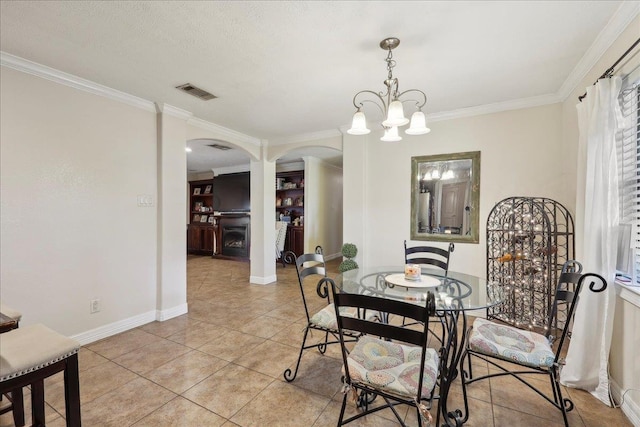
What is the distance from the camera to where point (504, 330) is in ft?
6.27

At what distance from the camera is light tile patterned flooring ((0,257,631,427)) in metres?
1.72

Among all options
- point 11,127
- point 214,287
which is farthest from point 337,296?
point 214,287

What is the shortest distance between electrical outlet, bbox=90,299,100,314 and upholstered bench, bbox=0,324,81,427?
127cm

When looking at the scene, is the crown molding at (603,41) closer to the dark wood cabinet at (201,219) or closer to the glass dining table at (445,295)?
the glass dining table at (445,295)

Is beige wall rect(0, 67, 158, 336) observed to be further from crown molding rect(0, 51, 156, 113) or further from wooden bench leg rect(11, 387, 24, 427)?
wooden bench leg rect(11, 387, 24, 427)

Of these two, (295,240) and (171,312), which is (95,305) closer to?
(171,312)

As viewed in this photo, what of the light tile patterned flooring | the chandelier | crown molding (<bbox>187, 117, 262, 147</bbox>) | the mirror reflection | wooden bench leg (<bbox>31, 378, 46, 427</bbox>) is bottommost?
the light tile patterned flooring

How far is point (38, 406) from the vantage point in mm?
1560

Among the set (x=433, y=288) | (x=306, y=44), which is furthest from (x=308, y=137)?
(x=433, y=288)

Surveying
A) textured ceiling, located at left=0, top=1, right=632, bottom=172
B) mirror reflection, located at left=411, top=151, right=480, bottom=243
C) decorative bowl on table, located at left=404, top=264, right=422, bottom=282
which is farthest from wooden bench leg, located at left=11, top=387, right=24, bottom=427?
mirror reflection, located at left=411, top=151, right=480, bottom=243

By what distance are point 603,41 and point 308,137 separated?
327cm

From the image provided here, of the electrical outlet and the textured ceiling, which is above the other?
the textured ceiling

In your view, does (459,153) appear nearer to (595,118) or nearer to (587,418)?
(595,118)

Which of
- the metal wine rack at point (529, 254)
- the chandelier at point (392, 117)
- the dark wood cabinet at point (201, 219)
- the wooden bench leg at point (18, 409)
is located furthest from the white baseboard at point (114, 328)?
the dark wood cabinet at point (201, 219)
